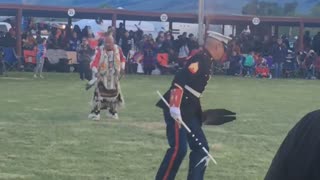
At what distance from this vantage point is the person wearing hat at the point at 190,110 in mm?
8164

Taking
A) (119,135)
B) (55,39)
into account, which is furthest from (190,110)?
(55,39)

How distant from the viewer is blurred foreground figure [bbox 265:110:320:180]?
7.52 feet

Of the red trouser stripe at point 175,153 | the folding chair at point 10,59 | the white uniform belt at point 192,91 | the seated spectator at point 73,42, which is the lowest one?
the folding chair at point 10,59

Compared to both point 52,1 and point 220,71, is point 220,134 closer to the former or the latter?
point 220,71

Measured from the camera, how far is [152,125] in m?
14.6

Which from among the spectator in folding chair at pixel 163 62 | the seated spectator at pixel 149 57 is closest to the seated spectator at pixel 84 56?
the seated spectator at pixel 149 57

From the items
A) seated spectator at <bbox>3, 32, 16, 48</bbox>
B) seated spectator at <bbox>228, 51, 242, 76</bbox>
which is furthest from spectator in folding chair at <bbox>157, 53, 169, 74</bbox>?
seated spectator at <bbox>3, 32, 16, 48</bbox>

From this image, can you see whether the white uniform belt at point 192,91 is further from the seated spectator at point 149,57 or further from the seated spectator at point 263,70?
the seated spectator at point 263,70

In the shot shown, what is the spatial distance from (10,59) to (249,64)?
10354 millimetres

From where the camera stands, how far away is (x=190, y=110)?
328 inches

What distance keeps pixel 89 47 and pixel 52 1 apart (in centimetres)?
1554

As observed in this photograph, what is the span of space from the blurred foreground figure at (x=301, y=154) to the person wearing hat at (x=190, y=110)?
18.8ft

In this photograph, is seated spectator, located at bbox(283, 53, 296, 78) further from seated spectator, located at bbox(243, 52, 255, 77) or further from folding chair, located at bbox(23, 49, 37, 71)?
folding chair, located at bbox(23, 49, 37, 71)

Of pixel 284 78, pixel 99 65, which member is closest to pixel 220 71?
pixel 284 78
